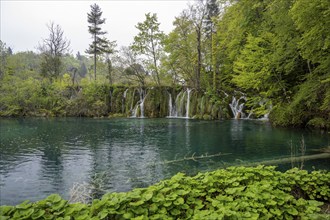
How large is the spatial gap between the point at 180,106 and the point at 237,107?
18.9 feet

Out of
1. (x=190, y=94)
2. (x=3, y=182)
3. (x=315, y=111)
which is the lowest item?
(x=3, y=182)

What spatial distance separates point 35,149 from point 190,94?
17960mm

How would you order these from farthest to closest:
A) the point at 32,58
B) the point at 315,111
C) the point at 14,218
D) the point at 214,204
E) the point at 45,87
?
1. the point at 32,58
2. the point at 45,87
3. the point at 315,111
4. the point at 214,204
5. the point at 14,218

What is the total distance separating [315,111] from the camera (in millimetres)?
15016

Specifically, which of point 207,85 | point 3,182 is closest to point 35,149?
point 3,182

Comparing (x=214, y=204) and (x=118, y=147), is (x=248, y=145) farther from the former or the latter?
(x=214, y=204)

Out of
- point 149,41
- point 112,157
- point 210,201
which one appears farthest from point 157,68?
point 210,201

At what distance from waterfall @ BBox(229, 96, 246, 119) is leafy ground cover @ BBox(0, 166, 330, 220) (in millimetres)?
20012

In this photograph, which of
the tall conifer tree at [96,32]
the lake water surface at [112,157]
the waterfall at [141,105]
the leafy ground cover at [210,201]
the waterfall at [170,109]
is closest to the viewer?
the leafy ground cover at [210,201]

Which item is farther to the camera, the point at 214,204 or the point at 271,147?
the point at 271,147

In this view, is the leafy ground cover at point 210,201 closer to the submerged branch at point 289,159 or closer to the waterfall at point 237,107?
the submerged branch at point 289,159

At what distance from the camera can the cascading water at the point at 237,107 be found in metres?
23.9

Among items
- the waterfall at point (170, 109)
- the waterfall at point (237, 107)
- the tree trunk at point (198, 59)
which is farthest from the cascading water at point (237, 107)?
the waterfall at point (170, 109)

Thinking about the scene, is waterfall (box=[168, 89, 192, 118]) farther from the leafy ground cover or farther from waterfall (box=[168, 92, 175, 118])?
the leafy ground cover
